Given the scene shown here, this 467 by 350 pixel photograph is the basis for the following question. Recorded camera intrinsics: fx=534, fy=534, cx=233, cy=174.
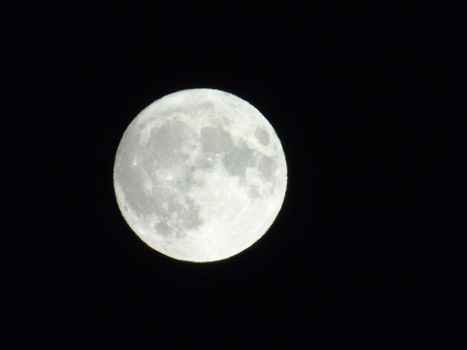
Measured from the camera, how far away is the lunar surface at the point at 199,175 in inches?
190

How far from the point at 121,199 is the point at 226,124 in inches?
52.0

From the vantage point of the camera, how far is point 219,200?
488 cm

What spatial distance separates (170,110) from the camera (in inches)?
203

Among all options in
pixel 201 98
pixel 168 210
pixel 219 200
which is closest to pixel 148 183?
pixel 168 210

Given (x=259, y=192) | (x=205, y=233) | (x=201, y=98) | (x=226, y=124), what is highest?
(x=201, y=98)

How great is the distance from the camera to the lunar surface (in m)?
4.84

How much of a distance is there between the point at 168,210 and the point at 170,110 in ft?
3.17

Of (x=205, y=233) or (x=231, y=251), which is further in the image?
(x=231, y=251)

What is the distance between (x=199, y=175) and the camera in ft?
15.7

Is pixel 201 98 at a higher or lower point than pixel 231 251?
higher

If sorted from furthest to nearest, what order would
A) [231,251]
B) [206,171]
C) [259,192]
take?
[231,251] → [259,192] → [206,171]

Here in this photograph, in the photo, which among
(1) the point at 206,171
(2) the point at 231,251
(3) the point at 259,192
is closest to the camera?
(1) the point at 206,171

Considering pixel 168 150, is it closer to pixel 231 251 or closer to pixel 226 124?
pixel 226 124

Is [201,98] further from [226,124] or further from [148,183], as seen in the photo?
[148,183]
